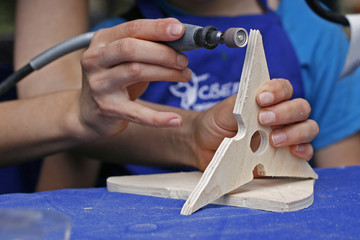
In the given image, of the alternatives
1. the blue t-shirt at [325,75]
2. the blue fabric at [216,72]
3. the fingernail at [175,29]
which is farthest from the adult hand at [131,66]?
the blue t-shirt at [325,75]

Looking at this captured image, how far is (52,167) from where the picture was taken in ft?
3.31

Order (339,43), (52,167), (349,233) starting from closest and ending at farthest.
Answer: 1. (349,233)
2. (52,167)
3. (339,43)

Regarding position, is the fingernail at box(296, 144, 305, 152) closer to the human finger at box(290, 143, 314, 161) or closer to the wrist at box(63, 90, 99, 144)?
the human finger at box(290, 143, 314, 161)

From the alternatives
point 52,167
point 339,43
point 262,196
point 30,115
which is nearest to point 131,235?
point 262,196

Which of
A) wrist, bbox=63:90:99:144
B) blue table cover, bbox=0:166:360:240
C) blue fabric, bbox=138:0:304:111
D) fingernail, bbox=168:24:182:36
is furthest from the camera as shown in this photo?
blue fabric, bbox=138:0:304:111

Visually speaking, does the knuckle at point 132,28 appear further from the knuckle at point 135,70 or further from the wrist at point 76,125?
the wrist at point 76,125

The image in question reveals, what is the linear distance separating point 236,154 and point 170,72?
0.14m

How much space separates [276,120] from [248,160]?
7 cm

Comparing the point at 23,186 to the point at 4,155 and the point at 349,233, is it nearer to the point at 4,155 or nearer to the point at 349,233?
the point at 4,155

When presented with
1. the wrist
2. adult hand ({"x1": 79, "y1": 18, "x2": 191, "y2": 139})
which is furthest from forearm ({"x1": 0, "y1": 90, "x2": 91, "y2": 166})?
adult hand ({"x1": 79, "y1": 18, "x2": 191, "y2": 139})

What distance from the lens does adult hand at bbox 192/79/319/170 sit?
1.92ft

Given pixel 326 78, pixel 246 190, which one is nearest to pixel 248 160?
pixel 246 190

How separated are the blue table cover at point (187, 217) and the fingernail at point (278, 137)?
9 centimetres

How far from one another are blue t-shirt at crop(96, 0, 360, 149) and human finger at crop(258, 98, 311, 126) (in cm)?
49
